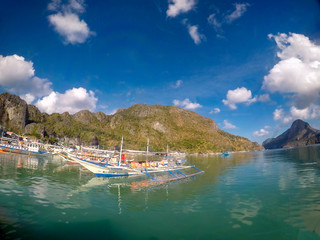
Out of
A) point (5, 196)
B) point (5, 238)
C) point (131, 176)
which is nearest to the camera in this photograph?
point (5, 238)

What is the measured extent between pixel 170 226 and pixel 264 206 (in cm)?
1330

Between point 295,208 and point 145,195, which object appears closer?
point 295,208

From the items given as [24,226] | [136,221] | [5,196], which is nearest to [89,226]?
[136,221]

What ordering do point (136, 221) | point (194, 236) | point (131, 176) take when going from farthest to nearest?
point (131, 176) < point (136, 221) < point (194, 236)

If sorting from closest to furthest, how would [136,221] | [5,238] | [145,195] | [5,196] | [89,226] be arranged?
[5,238] < [89,226] < [136,221] < [5,196] < [145,195]

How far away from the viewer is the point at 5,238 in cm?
1253

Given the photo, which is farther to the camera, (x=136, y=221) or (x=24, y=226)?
(x=136, y=221)

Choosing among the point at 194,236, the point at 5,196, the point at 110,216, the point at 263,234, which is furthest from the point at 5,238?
the point at 263,234

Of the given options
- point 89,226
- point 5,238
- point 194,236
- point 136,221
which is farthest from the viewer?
point 136,221

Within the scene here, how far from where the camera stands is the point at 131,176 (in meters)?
42.5

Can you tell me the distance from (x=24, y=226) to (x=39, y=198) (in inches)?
335

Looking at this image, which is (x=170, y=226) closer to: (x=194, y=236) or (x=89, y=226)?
(x=194, y=236)

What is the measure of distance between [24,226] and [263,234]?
2084cm

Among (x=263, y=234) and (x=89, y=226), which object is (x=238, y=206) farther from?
(x=89, y=226)
